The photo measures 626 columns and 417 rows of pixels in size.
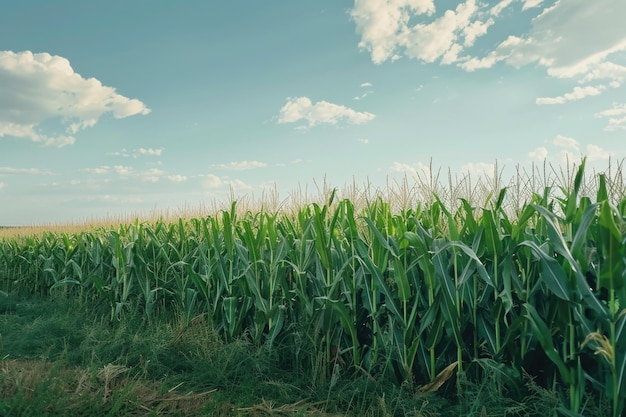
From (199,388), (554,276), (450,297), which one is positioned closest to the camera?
(554,276)

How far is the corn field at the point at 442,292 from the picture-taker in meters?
3.10

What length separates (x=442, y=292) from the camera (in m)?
3.65

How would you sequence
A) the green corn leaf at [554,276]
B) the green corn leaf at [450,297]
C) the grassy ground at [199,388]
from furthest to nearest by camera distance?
the green corn leaf at [450,297]
the grassy ground at [199,388]
the green corn leaf at [554,276]

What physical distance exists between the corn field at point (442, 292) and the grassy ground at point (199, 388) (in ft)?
0.53

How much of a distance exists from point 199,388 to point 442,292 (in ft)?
7.73

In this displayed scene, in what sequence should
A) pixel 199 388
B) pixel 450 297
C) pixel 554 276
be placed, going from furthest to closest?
pixel 199 388, pixel 450 297, pixel 554 276

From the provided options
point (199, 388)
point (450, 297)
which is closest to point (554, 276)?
point (450, 297)

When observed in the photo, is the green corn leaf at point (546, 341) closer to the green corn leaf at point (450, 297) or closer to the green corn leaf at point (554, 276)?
the green corn leaf at point (554, 276)


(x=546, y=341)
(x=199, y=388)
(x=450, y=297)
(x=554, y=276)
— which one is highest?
(x=554, y=276)

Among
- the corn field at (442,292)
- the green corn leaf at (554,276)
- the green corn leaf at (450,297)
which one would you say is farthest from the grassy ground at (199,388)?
the green corn leaf at (554,276)

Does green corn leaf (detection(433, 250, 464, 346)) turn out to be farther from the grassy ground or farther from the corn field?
the grassy ground

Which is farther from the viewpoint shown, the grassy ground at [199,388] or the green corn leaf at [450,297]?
the green corn leaf at [450,297]

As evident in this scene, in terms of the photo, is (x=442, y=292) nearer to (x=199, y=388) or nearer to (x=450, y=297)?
(x=450, y=297)

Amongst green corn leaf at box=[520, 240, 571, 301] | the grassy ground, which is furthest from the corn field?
the grassy ground
